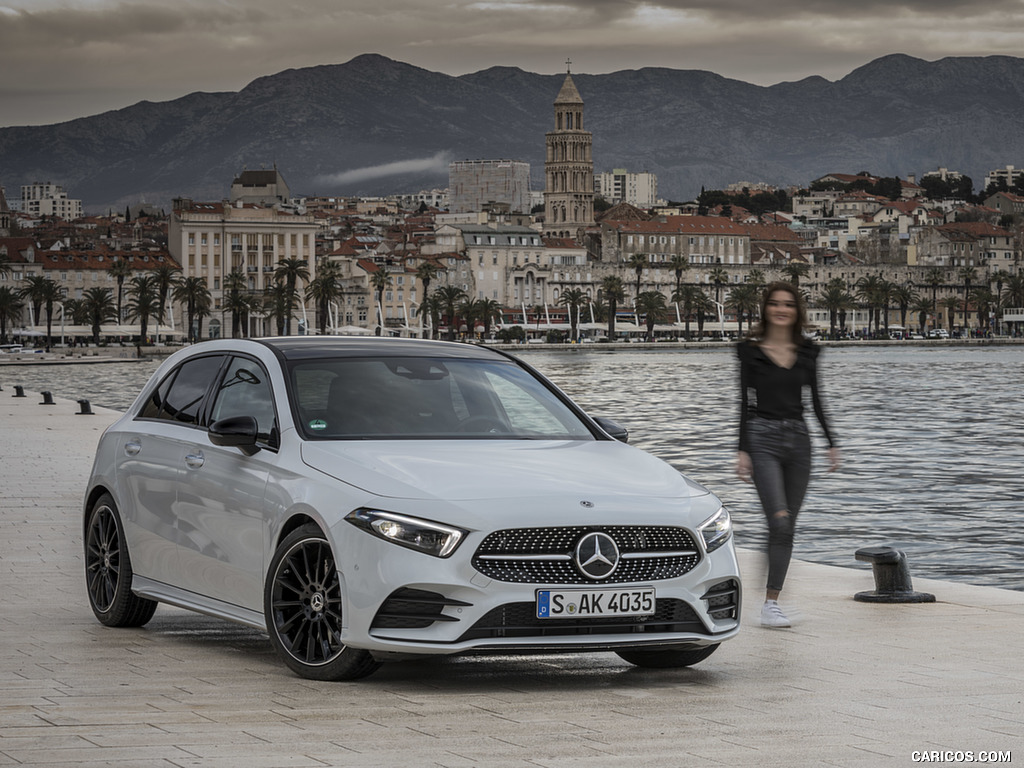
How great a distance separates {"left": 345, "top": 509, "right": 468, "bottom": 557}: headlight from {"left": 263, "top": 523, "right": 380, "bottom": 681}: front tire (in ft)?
1.11

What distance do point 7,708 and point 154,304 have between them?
587ft

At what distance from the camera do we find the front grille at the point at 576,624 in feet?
23.4

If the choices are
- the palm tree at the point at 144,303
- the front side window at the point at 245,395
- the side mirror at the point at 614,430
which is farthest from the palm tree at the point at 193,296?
the side mirror at the point at 614,430

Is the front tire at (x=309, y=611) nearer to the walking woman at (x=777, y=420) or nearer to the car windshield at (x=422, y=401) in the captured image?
the car windshield at (x=422, y=401)

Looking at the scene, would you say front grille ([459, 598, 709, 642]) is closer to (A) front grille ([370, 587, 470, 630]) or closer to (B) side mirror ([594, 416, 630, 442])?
(A) front grille ([370, 587, 470, 630])

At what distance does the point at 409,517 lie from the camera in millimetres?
7148

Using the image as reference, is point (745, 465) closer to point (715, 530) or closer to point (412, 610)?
point (715, 530)

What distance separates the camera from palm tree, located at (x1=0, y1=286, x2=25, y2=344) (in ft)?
579

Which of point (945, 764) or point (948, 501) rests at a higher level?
point (945, 764)

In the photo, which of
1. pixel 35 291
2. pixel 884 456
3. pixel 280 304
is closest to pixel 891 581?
pixel 884 456

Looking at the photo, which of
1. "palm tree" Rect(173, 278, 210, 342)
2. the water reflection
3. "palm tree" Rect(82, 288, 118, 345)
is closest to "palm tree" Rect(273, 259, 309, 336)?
"palm tree" Rect(173, 278, 210, 342)

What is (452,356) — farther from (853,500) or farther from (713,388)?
(713,388)

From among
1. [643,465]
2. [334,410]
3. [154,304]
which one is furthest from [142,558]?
[154,304]

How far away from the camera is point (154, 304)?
182 metres
